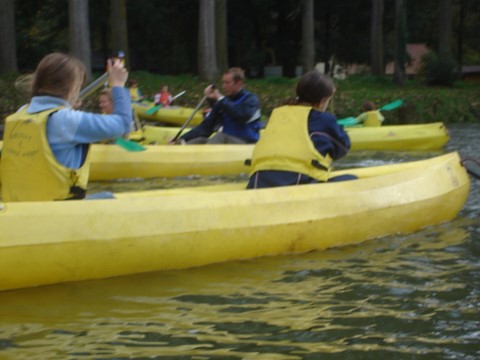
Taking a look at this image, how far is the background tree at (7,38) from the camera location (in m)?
20.3

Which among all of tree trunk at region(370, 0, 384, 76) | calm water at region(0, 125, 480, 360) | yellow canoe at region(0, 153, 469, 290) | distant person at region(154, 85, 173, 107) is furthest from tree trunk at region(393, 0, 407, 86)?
calm water at region(0, 125, 480, 360)

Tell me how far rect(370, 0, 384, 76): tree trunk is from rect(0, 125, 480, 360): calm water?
23499mm

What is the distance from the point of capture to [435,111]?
66.8ft

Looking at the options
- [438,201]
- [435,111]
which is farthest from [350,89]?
[438,201]

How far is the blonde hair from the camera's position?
166 inches

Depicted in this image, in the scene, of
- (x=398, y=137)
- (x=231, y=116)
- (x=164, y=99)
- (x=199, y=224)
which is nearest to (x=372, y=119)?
(x=398, y=137)

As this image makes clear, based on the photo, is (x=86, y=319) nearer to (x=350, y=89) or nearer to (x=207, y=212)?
(x=207, y=212)

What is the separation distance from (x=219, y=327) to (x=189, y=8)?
27.4 meters

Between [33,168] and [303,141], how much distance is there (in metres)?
1.73

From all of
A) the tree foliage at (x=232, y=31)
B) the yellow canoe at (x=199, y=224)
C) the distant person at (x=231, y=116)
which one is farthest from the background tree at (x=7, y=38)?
the yellow canoe at (x=199, y=224)

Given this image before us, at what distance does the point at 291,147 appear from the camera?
5.38m

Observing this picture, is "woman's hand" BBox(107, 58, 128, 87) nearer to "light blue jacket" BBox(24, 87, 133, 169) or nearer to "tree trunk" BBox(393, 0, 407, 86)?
"light blue jacket" BBox(24, 87, 133, 169)

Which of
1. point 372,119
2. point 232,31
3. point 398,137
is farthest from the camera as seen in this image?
point 232,31

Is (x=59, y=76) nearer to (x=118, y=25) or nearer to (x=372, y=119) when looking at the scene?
Result: (x=372, y=119)
